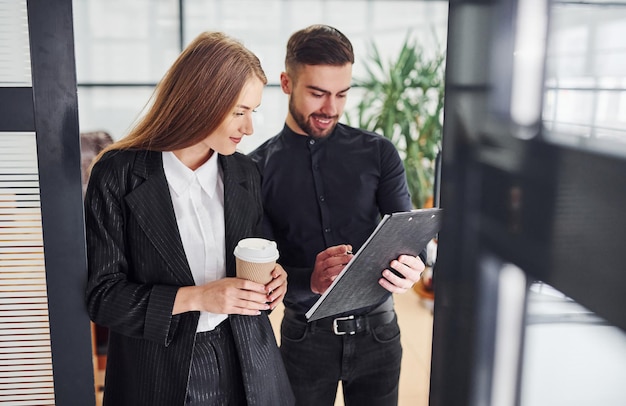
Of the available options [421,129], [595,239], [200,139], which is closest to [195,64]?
[200,139]

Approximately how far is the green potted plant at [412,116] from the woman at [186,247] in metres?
3.17

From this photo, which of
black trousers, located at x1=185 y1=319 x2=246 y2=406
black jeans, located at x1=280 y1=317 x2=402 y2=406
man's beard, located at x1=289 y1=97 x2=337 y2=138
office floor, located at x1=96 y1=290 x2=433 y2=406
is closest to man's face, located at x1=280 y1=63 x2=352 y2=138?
man's beard, located at x1=289 y1=97 x2=337 y2=138

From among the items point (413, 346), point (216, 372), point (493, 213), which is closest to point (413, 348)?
point (413, 346)

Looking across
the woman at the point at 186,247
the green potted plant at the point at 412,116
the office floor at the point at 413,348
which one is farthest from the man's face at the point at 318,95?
the green potted plant at the point at 412,116

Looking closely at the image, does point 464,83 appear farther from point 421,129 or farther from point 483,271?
point 421,129

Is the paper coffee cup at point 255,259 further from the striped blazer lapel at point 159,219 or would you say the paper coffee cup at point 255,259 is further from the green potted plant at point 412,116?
the green potted plant at point 412,116

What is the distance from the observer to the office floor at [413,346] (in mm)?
2879

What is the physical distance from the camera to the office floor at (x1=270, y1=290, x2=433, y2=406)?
2879 millimetres

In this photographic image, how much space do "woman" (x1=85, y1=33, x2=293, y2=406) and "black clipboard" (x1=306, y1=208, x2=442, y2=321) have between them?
0.12 metres

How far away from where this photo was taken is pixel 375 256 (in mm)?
1231

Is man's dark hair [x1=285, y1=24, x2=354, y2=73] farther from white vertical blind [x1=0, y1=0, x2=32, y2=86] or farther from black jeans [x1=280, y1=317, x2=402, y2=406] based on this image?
white vertical blind [x1=0, y1=0, x2=32, y2=86]

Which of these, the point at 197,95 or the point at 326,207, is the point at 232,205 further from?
the point at 326,207

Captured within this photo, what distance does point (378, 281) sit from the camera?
4.42 ft

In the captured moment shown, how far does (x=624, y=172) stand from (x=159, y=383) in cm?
111
